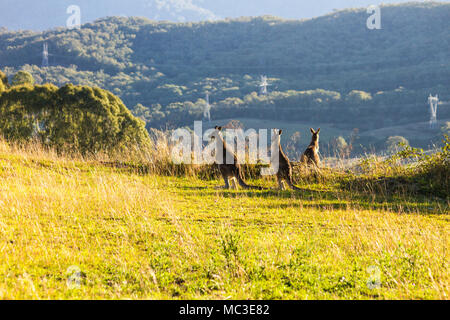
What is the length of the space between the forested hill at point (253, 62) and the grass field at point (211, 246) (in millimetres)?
93292

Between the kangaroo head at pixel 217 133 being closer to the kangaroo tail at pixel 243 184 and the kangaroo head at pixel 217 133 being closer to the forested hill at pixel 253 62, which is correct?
the kangaroo tail at pixel 243 184

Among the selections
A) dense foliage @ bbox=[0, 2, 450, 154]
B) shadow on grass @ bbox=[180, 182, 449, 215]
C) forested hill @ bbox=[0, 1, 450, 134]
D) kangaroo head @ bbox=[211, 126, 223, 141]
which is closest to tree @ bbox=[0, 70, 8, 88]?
kangaroo head @ bbox=[211, 126, 223, 141]

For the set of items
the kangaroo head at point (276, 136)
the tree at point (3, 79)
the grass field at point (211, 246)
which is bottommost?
the grass field at point (211, 246)

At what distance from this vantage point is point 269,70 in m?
171

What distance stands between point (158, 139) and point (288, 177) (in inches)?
210

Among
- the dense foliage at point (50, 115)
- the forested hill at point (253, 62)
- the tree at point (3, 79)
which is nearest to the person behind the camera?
the dense foliage at point (50, 115)

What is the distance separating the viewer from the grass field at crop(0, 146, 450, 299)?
163 inches

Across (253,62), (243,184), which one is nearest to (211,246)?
(243,184)

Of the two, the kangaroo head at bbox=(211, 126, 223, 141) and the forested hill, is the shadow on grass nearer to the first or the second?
the kangaroo head at bbox=(211, 126, 223, 141)

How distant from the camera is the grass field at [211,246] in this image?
4.14 meters

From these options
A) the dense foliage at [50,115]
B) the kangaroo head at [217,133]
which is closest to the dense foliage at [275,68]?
the dense foliage at [50,115]

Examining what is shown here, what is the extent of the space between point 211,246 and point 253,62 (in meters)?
177
